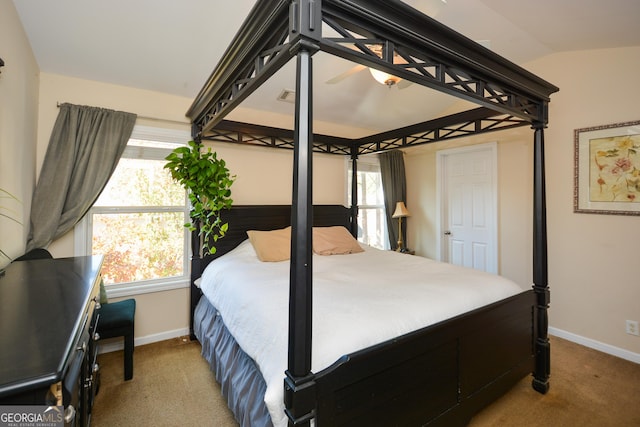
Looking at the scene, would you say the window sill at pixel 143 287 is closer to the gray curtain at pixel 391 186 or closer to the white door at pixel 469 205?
the gray curtain at pixel 391 186

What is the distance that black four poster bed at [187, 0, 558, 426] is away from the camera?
1063mm

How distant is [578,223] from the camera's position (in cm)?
278

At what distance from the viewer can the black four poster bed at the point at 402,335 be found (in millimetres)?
1063

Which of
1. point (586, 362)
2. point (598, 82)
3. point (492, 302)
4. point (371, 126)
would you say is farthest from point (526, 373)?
point (371, 126)

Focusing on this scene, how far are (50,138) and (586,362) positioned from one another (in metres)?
4.83

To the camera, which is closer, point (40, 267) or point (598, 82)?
point (40, 267)

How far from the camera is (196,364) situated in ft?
7.83

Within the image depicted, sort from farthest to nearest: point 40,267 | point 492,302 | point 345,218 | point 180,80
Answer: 1. point 345,218
2. point 180,80
3. point 492,302
4. point 40,267

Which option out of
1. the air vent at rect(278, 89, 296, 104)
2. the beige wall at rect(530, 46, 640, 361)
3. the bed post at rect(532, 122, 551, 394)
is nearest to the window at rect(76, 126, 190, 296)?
the air vent at rect(278, 89, 296, 104)

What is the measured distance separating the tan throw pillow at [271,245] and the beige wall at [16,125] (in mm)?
1664

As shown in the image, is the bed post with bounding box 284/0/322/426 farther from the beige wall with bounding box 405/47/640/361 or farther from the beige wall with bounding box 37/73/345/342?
the beige wall with bounding box 405/47/640/361

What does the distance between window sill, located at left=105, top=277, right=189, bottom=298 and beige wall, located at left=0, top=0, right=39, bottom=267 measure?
2.43ft

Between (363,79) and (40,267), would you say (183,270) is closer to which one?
(40,267)

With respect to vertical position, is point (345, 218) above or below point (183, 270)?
above
